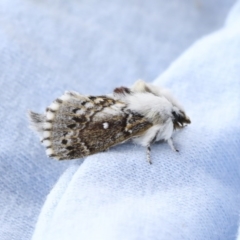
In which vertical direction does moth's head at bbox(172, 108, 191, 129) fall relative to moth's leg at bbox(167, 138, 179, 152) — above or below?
above

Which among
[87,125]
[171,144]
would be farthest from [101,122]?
[171,144]

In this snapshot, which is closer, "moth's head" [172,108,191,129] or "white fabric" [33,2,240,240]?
"white fabric" [33,2,240,240]

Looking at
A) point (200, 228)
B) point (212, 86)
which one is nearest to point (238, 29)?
point (212, 86)

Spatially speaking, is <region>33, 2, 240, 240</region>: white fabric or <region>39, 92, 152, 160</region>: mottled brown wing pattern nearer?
<region>33, 2, 240, 240</region>: white fabric

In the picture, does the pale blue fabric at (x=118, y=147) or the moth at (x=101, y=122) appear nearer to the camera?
the pale blue fabric at (x=118, y=147)

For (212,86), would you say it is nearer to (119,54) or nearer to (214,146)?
(214,146)
